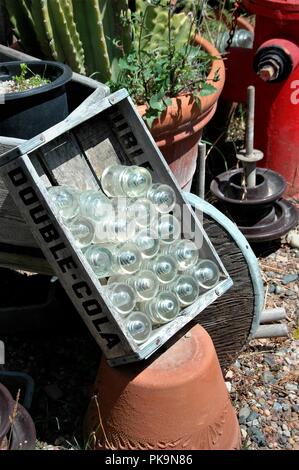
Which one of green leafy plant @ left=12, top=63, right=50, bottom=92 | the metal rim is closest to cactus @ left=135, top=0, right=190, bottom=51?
green leafy plant @ left=12, top=63, right=50, bottom=92

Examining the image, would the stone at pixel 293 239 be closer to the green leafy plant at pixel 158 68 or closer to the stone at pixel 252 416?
the green leafy plant at pixel 158 68

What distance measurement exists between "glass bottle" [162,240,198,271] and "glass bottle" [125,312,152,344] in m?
0.23

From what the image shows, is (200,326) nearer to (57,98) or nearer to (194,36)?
(57,98)

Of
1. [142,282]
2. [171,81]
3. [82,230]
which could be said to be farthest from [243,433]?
[171,81]

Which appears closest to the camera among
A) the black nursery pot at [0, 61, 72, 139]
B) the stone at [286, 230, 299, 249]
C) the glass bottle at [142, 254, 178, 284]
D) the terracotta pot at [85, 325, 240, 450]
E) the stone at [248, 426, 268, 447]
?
the terracotta pot at [85, 325, 240, 450]

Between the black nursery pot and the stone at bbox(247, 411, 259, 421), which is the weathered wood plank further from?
the stone at bbox(247, 411, 259, 421)

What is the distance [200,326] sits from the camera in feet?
8.52

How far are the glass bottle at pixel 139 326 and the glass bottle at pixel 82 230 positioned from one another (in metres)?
0.27

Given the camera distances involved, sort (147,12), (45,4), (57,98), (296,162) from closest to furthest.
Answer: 1. (57,98)
2. (45,4)
3. (147,12)
4. (296,162)

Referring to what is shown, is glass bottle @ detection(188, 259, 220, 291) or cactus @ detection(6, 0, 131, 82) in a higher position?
cactus @ detection(6, 0, 131, 82)

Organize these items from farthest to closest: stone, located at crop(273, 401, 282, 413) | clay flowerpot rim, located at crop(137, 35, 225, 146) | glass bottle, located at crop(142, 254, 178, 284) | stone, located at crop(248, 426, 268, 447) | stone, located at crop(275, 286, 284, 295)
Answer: stone, located at crop(275, 286, 284, 295), clay flowerpot rim, located at crop(137, 35, 225, 146), stone, located at crop(273, 401, 282, 413), stone, located at crop(248, 426, 268, 447), glass bottle, located at crop(142, 254, 178, 284)

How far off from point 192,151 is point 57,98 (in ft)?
3.03

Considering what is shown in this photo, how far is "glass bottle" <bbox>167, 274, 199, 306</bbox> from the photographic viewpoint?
248cm
